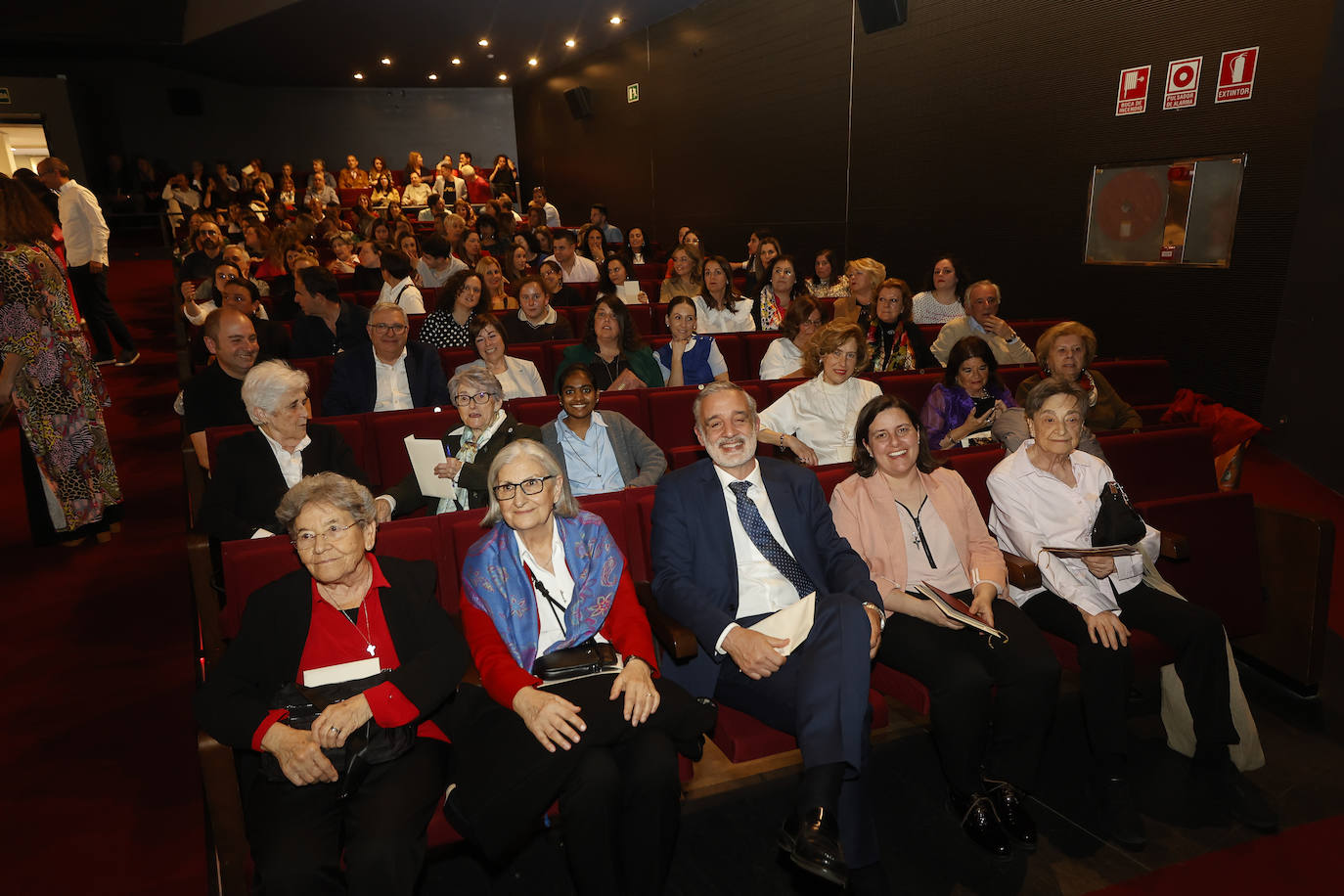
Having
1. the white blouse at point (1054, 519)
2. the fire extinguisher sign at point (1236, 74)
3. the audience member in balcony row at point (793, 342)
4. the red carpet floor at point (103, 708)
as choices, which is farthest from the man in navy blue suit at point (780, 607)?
the fire extinguisher sign at point (1236, 74)

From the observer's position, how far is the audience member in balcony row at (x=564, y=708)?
5.35 ft

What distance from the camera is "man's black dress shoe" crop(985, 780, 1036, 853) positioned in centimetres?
196

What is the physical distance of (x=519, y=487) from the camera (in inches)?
73.6

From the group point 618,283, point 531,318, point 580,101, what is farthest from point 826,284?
point 580,101

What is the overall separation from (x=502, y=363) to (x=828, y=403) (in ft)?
4.91

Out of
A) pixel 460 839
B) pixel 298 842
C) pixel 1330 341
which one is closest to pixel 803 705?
pixel 460 839

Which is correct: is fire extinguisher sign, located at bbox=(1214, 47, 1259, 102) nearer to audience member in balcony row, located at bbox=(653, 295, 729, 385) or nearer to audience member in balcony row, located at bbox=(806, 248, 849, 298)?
audience member in balcony row, located at bbox=(806, 248, 849, 298)

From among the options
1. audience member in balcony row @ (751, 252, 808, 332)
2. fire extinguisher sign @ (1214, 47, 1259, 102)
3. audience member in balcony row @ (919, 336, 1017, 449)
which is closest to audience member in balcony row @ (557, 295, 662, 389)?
audience member in balcony row @ (919, 336, 1017, 449)

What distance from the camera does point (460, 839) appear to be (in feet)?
5.58

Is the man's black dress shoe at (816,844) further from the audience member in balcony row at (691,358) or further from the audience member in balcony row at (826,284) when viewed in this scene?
the audience member in balcony row at (826,284)

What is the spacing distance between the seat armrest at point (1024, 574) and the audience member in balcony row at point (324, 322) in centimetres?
342

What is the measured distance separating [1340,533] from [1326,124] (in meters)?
2.03

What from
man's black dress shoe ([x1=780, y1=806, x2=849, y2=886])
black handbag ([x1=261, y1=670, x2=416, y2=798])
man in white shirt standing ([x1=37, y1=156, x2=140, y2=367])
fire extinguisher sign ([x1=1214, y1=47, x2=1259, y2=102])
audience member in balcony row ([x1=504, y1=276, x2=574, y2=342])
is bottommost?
man's black dress shoe ([x1=780, y1=806, x2=849, y2=886])

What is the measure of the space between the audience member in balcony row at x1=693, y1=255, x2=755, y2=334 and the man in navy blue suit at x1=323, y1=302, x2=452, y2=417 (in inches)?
81.5
